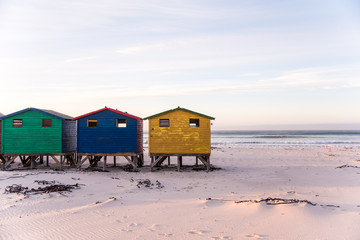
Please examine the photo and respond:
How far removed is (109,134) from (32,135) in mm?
6010

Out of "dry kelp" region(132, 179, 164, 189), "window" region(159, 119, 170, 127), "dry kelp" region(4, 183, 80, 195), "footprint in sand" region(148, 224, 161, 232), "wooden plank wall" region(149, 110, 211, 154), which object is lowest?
"dry kelp" region(132, 179, 164, 189)

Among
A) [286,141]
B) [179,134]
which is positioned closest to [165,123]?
[179,134]

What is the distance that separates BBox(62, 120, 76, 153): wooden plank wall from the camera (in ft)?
72.6

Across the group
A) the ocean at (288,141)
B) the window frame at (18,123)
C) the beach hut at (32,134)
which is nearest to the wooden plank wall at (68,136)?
the beach hut at (32,134)

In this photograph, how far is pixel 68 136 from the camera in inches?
912

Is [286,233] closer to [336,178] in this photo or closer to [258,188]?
[258,188]

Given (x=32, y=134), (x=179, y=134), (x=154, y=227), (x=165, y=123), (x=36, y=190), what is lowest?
(x=154, y=227)

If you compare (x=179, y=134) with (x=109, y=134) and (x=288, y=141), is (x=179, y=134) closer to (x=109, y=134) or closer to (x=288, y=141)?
(x=109, y=134)

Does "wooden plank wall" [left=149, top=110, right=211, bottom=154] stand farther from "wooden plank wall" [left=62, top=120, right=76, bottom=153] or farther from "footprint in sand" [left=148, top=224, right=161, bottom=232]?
"footprint in sand" [left=148, top=224, right=161, bottom=232]

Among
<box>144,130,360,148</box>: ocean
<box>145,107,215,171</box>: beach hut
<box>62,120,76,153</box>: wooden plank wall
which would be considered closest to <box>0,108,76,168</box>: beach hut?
<box>62,120,76,153</box>: wooden plank wall

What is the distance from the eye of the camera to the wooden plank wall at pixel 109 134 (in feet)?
69.3

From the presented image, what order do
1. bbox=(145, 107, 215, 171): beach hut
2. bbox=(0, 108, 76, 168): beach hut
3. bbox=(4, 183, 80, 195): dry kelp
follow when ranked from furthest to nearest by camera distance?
bbox=(0, 108, 76, 168): beach hut
bbox=(145, 107, 215, 171): beach hut
bbox=(4, 183, 80, 195): dry kelp

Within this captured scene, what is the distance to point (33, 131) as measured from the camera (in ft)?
71.4

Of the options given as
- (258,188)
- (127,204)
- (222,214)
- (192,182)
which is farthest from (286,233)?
(192,182)
